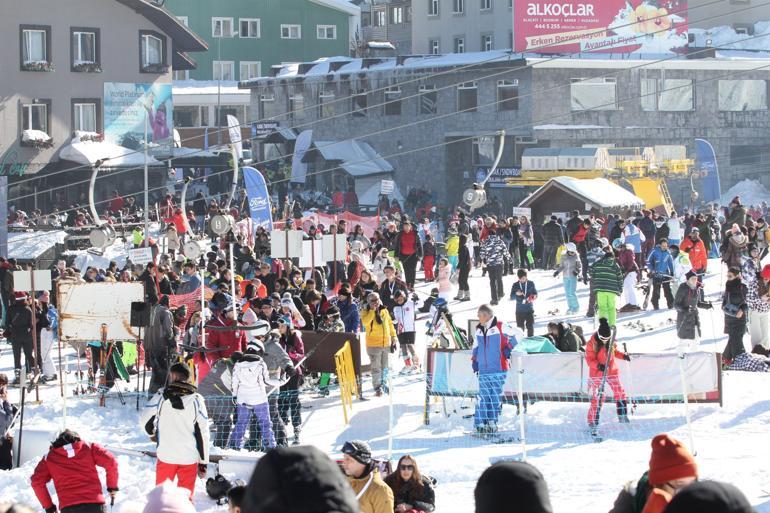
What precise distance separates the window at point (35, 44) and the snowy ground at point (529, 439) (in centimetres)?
2766

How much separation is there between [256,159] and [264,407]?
41.7 metres

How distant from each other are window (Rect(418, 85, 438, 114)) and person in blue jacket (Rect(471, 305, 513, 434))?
3636 cm

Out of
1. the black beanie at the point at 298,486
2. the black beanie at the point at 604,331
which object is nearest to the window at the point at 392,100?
the black beanie at the point at 604,331

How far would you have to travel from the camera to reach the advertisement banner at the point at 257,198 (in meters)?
28.6

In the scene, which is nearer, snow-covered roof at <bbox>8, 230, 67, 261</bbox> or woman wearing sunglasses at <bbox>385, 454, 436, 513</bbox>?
woman wearing sunglasses at <bbox>385, 454, 436, 513</bbox>

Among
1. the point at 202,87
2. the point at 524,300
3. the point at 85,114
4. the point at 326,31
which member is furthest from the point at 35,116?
the point at 524,300

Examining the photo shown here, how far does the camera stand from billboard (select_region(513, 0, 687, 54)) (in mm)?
49688

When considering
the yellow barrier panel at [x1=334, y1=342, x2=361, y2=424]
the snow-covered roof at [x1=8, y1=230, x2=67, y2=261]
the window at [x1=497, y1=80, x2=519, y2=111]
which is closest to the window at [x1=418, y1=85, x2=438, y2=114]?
the window at [x1=497, y1=80, x2=519, y2=111]

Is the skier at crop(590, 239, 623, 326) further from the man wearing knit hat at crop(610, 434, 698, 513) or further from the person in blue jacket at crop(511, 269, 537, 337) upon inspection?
the man wearing knit hat at crop(610, 434, 698, 513)

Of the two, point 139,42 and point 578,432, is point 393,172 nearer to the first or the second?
point 139,42

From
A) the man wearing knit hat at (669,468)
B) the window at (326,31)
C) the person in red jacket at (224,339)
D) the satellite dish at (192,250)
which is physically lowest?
the person in red jacket at (224,339)

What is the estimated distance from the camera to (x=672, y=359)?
13.6 metres

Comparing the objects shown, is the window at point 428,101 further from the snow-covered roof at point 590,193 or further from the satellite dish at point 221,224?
the satellite dish at point 221,224

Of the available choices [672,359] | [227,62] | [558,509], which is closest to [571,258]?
[672,359]
